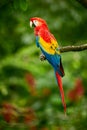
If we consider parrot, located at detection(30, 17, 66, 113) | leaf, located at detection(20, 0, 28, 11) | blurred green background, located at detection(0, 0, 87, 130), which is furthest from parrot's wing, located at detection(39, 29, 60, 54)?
blurred green background, located at detection(0, 0, 87, 130)

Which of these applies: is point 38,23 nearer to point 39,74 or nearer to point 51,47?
point 51,47

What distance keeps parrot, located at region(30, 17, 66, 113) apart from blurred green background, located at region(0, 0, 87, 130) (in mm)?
2058

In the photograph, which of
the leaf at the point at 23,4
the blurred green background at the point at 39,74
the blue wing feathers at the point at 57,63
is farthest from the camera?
the blurred green background at the point at 39,74

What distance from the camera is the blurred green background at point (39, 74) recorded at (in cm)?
479

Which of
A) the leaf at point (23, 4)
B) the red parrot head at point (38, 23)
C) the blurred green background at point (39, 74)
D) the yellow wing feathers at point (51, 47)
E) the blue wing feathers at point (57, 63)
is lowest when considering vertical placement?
the blurred green background at point (39, 74)

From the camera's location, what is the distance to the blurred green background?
15.7ft

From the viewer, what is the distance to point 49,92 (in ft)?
21.2

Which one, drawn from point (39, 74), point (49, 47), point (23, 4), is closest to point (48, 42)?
point (49, 47)

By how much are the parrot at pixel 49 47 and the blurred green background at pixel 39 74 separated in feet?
6.75

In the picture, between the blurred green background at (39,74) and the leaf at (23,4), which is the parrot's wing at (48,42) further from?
the blurred green background at (39,74)

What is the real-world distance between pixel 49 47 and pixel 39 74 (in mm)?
4559

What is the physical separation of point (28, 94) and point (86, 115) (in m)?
2.29

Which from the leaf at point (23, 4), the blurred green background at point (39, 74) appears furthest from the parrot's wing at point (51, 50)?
the blurred green background at point (39, 74)

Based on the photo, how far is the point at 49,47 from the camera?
2043 mm
